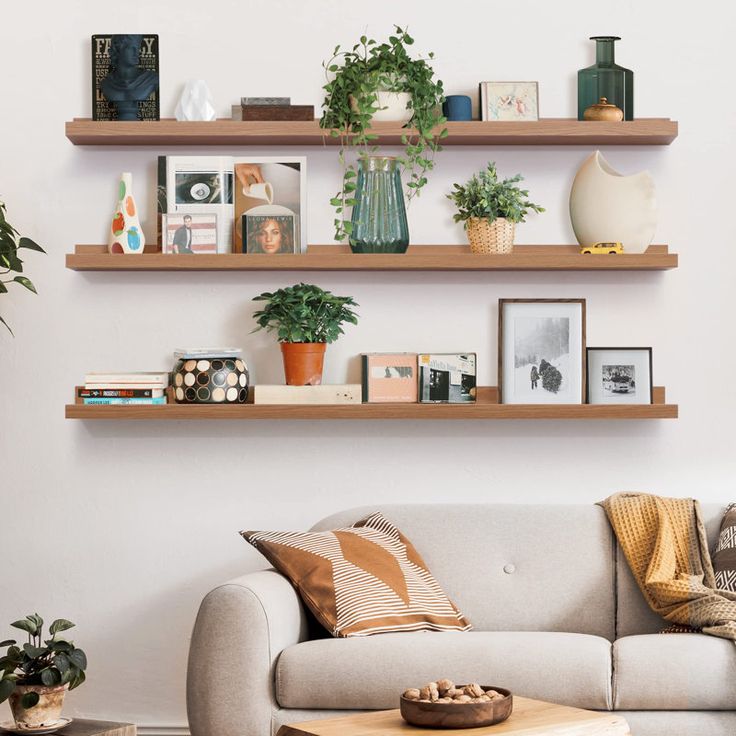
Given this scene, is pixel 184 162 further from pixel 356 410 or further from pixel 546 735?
pixel 546 735

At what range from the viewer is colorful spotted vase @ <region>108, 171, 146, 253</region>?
12.0ft

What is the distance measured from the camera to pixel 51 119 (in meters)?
3.81

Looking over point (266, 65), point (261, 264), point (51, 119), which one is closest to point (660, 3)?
point (266, 65)

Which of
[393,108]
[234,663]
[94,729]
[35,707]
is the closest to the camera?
[234,663]

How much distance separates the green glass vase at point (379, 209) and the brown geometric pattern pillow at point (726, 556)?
4.25 ft

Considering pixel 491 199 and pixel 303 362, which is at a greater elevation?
pixel 491 199

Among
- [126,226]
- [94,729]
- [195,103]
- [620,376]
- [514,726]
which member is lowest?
[94,729]

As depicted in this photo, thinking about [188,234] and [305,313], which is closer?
[305,313]

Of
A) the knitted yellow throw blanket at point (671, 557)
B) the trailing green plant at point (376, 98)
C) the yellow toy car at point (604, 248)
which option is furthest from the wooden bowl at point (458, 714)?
the yellow toy car at point (604, 248)

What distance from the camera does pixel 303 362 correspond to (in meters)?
3.60

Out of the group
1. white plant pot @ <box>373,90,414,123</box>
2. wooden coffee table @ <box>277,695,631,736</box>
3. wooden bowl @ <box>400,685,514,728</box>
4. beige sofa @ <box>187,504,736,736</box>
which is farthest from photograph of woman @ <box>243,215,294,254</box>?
wooden bowl @ <box>400,685,514,728</box>

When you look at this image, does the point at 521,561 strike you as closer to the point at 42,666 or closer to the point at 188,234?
the point at 42,666

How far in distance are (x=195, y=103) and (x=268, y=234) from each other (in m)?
0.49

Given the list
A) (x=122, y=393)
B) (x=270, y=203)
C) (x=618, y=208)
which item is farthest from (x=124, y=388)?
(x=618, y=208)
